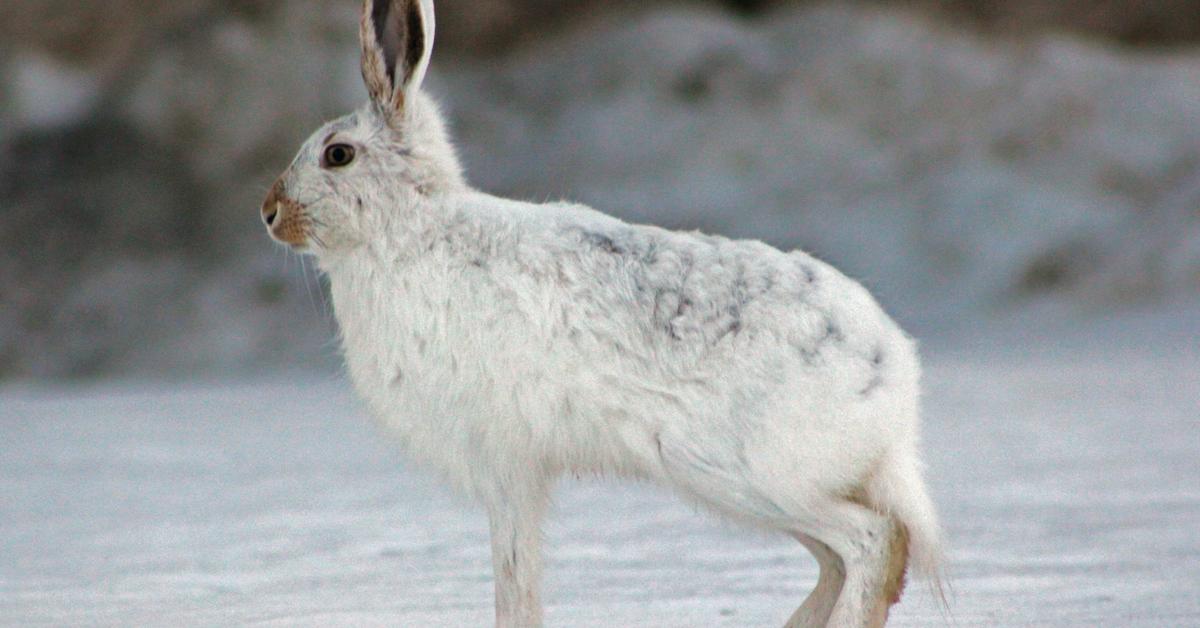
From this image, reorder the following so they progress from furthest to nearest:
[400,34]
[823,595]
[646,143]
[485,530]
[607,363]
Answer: [646,143] → [485,530] → [400,34] → [823,595] → [607,363]

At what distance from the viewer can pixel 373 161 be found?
2418 mm

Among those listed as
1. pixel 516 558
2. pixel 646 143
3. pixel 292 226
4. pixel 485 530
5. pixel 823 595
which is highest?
pixel 646 143

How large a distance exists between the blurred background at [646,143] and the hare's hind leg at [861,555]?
5.31 m

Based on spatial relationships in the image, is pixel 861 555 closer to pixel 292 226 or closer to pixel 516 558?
pixel 516 558

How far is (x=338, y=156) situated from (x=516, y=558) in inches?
25.2

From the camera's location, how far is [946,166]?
337 inches

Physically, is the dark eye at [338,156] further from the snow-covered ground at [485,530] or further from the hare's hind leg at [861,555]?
the hare's hind leg at [861,555]

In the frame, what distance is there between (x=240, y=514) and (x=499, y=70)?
6.31 meters

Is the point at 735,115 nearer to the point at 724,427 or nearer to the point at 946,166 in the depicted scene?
the point at 946,166

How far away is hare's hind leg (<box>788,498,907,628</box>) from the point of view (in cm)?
216

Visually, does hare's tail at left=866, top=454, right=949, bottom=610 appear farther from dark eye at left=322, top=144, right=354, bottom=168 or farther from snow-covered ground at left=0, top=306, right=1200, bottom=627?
dark eye at left=322, top=144, right=354, bottom=168

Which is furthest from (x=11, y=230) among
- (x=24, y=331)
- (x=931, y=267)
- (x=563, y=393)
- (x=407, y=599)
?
(x=563, y=393)

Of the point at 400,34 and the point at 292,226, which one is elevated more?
the point at 400,34

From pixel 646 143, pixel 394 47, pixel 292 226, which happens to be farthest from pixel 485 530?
pixel 646 143
